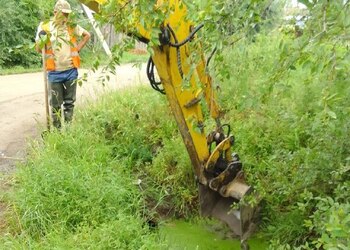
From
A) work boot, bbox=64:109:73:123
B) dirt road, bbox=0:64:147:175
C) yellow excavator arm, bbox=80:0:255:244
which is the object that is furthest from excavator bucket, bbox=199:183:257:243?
work boot, bbox=64:109:73:123

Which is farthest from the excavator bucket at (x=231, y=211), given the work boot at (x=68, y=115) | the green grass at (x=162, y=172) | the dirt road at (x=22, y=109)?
the work boot at (x=68, y=115)

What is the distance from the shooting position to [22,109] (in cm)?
670

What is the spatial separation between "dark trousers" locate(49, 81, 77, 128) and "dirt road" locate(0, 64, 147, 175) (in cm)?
28

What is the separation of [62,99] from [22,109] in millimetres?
1891

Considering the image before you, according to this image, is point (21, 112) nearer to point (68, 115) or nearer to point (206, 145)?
point (68, 115)

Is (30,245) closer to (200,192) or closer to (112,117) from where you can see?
(200,192)

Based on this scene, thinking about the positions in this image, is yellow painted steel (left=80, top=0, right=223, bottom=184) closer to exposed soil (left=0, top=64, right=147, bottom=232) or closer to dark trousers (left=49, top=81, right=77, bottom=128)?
exposed soil (left=0, top=64, right=147, bottom=232)

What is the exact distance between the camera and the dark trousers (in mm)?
Answer: 5000

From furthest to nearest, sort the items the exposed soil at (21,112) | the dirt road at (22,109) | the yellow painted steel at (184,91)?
the dirt road at (22,109) → the exposed soil at (21,112) → the yellow painted steel at (184,91)

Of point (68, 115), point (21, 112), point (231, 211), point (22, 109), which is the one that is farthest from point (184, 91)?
point (22, 109)

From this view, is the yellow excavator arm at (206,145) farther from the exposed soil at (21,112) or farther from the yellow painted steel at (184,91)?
the exposed soil at (21,112)

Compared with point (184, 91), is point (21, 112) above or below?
below

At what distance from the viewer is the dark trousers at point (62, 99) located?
500 cm

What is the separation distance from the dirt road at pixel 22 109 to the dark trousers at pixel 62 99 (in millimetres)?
280
